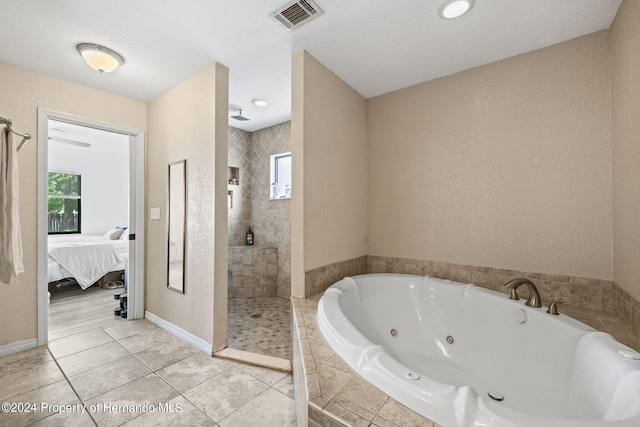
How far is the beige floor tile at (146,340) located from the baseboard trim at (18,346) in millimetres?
652

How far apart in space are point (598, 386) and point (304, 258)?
154 centimetres

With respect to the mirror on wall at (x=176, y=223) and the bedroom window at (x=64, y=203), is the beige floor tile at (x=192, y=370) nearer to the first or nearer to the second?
the mirror on wall at (x=176, y=223)

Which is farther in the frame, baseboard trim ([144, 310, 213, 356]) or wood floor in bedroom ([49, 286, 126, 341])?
wood floor in bedroom ([49, 286, 126, 341])

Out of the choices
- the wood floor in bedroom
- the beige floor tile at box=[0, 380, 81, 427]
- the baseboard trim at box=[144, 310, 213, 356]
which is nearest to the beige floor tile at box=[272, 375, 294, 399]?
the baseboard trim at box=[144, 310, 213, 356]

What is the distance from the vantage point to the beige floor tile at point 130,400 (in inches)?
57.8

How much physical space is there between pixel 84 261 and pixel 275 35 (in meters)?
4.09

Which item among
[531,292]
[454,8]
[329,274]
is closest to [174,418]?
[329,274]

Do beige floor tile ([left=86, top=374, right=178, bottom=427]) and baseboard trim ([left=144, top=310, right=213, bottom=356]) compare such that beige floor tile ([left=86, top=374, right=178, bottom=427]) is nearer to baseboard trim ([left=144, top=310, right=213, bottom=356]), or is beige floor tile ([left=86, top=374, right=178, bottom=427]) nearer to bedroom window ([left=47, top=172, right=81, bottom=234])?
baseboard trim ([left=144, top=310, right=213, bottom=356])

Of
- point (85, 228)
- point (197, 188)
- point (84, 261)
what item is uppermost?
point (197, 188)

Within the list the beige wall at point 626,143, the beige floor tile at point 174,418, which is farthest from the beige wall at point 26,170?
the beige wall at point 626,143

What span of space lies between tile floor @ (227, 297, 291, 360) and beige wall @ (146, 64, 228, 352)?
37 cm

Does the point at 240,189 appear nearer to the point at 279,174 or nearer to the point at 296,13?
the point at 279,174

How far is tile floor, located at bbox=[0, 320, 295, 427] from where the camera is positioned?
4.80 ft

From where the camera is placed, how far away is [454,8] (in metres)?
1.52
